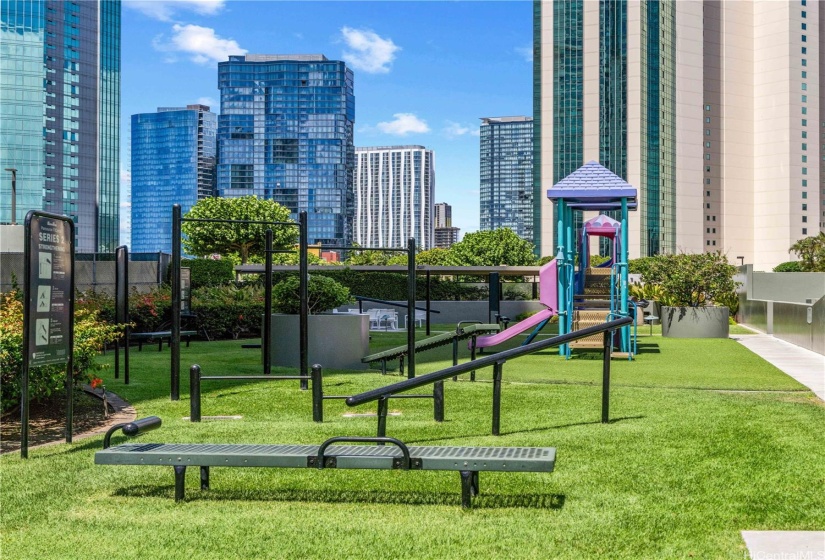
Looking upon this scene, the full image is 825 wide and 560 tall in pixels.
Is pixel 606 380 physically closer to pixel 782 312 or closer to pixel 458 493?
pixel 458 493

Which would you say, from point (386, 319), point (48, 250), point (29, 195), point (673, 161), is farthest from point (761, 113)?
point (48, 250)

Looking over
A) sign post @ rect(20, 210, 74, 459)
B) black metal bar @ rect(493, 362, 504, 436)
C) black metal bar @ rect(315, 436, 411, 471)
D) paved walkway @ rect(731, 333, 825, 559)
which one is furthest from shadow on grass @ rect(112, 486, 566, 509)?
black metal bar @ rect(493, 362, 504, 436)

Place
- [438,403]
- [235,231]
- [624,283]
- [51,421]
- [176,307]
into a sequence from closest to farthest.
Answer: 1. [438,403]
2. [51,421]
3. [176,307]
4. [624,283]
5. [235,231]

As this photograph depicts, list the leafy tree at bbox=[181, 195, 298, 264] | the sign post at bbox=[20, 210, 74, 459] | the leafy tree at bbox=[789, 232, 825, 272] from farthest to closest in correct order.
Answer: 1. the leafy tree at bbox=[181, 195, 298, 264]
2. the leafy tree at bbox=[789, 232, 825, 272]
3. the sign post at bbox=[20, 210, 74, 459]

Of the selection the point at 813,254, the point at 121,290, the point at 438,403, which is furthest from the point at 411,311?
the point at 813,254

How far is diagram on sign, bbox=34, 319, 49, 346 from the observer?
746 centimetres

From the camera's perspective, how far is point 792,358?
17344 mm

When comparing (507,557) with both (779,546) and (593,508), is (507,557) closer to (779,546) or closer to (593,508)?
(593,508)

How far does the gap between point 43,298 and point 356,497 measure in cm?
352

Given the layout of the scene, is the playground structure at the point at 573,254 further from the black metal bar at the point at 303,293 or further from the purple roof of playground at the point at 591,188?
the black metal bar at the point at 303,293

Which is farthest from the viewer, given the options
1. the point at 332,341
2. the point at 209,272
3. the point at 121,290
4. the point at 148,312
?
the point at 209,272

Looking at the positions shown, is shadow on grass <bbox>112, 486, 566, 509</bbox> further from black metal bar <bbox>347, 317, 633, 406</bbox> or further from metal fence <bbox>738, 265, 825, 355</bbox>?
metal fence <bbox>738, 265, 825, 355</bbox>

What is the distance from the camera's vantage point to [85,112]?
155375 millimetres

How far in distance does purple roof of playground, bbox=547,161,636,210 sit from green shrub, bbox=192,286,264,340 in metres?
8.59
